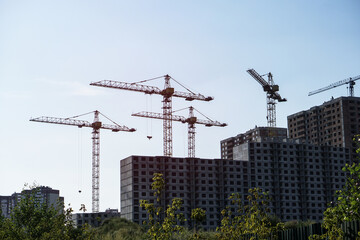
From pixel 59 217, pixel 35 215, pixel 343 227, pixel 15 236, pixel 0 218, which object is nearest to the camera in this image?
pixel 343 227

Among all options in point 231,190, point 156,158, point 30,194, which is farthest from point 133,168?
point 30,194

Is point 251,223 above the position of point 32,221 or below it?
above

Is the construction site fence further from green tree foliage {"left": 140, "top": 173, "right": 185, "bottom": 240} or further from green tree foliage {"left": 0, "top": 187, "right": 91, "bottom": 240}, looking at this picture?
green tree foliage {"left": 0, "top": 187, "right": 91, "bottom": 240}

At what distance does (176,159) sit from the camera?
632ft

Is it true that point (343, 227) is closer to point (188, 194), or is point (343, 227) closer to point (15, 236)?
point (15, 236)

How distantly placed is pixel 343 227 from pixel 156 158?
16780 centimetres

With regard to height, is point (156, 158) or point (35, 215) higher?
point (156, 158)

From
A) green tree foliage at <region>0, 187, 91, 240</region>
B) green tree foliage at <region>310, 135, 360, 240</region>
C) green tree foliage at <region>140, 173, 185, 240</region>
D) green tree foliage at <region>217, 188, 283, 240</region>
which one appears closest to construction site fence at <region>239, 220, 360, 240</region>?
green tree foliage at <region>310, 135, 360, 240</region>

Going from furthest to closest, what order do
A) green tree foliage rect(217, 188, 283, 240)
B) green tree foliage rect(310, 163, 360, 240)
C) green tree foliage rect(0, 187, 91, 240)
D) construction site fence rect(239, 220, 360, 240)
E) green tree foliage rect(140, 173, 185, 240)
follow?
1. green tree foliage rect(0, 187, 91, 240)
2. green tree foliage rect(217, 188, 283, 240)
3. green tree foliage rect(140, 173, 185, 240)
4. construction site fence rect(239, 220, 360, 240)
5. green tree foliage rect(310, 163, 360, 240)

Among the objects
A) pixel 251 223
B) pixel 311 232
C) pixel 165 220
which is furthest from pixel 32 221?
pixel 311 232

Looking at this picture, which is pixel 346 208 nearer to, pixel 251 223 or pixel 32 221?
pixel 251 223

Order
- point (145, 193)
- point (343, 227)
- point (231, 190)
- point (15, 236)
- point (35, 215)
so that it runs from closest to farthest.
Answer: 1. point (343, 227)
2. point (15, 236)
3. point (35, 215)
4. point (145, 193)
5. point (231, 190)

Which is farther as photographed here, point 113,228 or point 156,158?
point 156,158

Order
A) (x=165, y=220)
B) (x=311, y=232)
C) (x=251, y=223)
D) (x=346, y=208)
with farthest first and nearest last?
(x=251, y=223) → (x=311, y=232) → (x=165, y=220) → (x=346, y=208)
